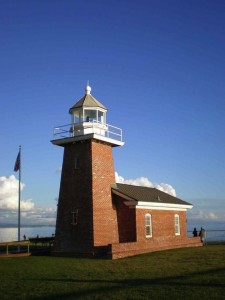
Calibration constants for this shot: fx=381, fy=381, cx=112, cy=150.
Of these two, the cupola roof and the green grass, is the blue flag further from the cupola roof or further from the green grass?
the green grass

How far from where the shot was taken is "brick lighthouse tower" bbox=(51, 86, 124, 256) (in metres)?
25.3

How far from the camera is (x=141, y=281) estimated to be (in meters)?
14.1

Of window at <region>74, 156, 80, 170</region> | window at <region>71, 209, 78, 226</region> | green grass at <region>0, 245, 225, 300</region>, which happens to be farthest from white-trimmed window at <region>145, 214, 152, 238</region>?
green grass at <region>0, 245, 225, 300</region>

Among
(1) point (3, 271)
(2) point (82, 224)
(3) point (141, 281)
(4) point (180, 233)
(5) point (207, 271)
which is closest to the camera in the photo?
(3) point (141, 281)

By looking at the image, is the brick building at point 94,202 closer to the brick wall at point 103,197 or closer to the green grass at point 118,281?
the brick wall at point 103,197

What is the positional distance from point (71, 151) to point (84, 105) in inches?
134

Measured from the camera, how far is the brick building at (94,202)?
25.3m

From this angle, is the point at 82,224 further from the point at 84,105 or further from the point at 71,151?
the point at 84,105

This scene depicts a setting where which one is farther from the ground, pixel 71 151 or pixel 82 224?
pixel 71 151

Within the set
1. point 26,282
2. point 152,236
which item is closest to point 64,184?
point 152,236

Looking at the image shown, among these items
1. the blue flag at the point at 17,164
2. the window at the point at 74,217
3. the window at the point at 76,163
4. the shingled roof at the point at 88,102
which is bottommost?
the window at the point at 74,217

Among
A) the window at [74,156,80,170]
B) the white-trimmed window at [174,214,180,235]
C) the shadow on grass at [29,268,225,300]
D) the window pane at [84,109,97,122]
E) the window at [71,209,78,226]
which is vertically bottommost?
the shadow on grass at [29,268,225,300]

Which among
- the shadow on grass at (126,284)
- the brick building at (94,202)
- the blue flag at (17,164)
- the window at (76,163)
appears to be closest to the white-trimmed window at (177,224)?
the brick building at (94,202)

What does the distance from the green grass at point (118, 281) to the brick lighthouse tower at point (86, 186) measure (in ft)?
19.5
